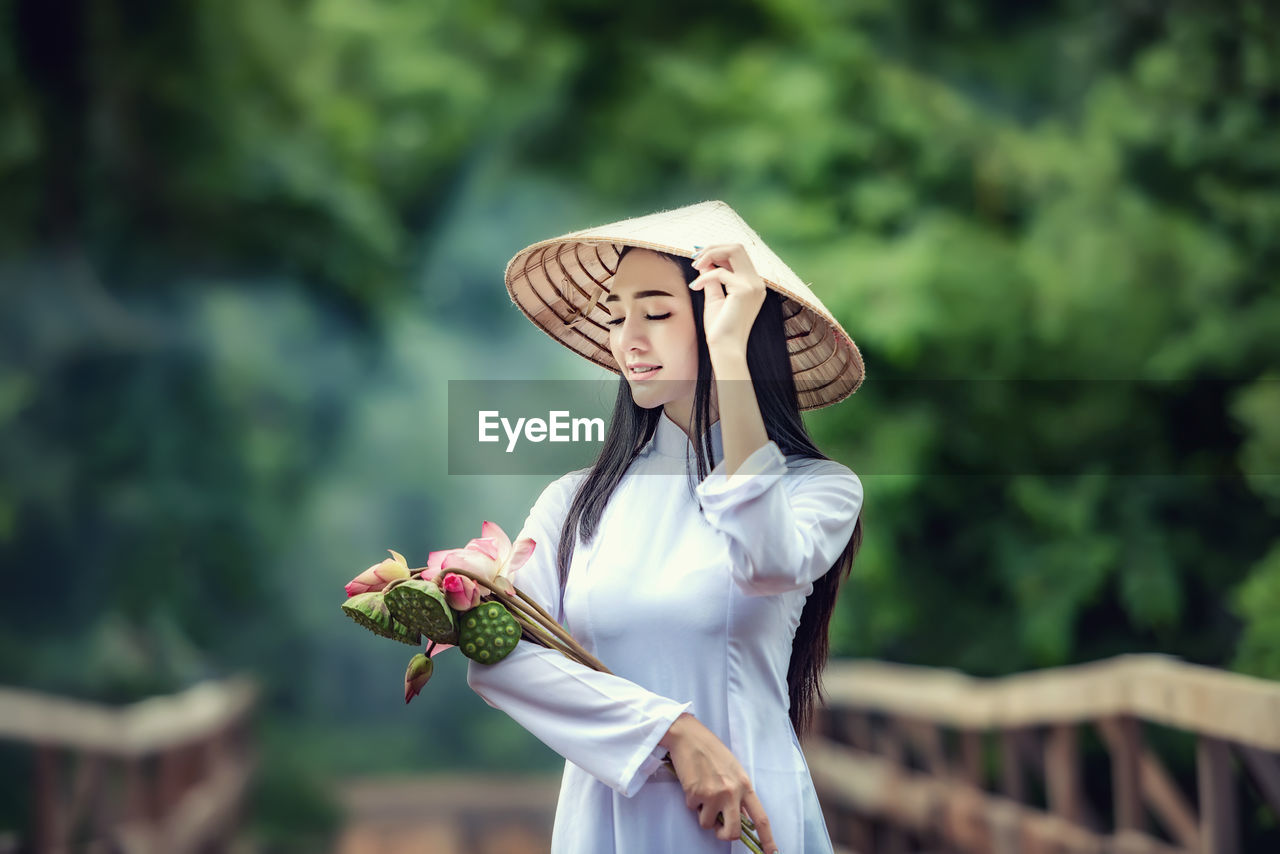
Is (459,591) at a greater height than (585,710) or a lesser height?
greater

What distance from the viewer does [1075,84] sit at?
4.57m

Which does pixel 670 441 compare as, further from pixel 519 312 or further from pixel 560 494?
pixel 519 312

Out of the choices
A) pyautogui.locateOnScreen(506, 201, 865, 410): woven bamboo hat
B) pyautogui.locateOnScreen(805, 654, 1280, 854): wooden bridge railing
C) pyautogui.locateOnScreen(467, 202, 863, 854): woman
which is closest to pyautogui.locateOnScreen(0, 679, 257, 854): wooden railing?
pyautogui.locateOnScreen(805, 654, 1280, 854): wooden bridge railing

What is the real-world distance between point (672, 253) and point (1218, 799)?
181 centimetres

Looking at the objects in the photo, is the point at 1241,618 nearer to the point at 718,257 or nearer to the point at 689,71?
the point at 689,71

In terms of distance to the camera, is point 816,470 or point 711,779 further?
point 816,470

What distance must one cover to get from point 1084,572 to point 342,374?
3.33 meters

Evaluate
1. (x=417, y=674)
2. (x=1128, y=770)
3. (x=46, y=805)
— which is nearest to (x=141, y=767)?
(x=46, y=805)

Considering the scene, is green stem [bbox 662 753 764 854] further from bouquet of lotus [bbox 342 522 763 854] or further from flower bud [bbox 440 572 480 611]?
flower bud [bbox 440 572 480 611]

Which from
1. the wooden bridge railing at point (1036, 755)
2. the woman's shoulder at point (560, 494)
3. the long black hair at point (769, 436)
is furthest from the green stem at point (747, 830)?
the wooden bridge railing at point (1036, 755)

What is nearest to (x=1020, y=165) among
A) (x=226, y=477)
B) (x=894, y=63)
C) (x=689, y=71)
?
(x=894, y=63)

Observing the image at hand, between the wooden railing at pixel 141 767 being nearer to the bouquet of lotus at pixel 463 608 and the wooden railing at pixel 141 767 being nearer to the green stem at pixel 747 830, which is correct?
the bouquet of lotus at pixel 463 608

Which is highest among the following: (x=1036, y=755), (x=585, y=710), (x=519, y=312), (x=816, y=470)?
(x=519, y=312)

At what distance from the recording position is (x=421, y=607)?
107cm
